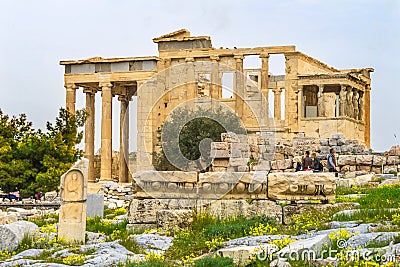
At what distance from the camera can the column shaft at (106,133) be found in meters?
43.6

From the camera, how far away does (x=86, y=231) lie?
13.7 metres

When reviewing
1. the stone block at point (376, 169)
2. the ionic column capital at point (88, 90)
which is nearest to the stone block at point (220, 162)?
the stone block at point (376, 169)

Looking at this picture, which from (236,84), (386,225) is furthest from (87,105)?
(386,225)

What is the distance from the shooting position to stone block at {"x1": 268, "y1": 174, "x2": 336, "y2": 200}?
13461 mm

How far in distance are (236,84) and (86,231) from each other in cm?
3014

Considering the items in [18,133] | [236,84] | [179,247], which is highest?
[236,84]

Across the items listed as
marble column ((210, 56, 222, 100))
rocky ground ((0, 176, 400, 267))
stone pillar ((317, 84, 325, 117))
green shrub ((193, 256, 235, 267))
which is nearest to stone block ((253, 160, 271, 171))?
stone pillar ((317, 84, 325, 117))

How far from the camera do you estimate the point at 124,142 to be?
46625 mm

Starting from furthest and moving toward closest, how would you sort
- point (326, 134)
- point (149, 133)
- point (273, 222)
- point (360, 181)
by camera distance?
point (149, 133) < point (326, 134) < point (360, 181) < point (273, 222)

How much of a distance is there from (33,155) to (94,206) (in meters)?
12.3

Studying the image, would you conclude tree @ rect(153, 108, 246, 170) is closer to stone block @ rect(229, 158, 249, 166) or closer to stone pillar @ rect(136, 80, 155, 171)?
stone pillar @ rect(136, 80, 155, 171)

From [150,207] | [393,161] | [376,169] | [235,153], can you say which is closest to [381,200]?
[150,207]

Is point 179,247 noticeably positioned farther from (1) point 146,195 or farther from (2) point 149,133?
(2) point 149,133

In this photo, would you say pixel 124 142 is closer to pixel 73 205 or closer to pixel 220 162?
pixel 220 162
